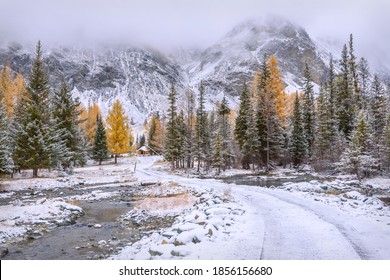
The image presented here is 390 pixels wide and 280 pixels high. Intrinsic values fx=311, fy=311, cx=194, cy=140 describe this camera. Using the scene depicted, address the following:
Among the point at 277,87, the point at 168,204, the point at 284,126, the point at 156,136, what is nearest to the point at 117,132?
the point at 156,136

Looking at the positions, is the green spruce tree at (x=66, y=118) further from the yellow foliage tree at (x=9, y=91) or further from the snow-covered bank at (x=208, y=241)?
the snow-covered bank at (x=208, y=241)

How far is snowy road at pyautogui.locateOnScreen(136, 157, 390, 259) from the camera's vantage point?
23.4 feet

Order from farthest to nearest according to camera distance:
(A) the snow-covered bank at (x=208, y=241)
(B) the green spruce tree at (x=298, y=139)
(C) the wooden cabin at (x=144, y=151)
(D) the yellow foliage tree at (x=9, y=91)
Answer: (C) the wooden cabin at (x=144, y=151) → (B) the green spruce tree at (x=298, y=139) → (D) the yellow foliage tree at (x=9, y=91) → (A) the snow-covered bank at (x=208, y=241)

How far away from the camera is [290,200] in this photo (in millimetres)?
15773

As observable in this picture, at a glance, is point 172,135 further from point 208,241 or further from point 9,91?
point 208,241

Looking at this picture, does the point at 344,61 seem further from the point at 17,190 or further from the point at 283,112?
the point at 17,190

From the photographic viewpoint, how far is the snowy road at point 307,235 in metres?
7.14

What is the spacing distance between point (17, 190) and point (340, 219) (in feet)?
75.5

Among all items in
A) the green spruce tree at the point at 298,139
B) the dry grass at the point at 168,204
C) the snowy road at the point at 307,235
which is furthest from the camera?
the green spruce tree at the point at 298,139

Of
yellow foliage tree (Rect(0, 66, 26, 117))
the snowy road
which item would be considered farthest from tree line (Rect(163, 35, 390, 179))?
the snowy road

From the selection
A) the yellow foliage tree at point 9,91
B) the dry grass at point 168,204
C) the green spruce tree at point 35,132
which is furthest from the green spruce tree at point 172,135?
the dry grass at point 168,204

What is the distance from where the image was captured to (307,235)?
8703 mm

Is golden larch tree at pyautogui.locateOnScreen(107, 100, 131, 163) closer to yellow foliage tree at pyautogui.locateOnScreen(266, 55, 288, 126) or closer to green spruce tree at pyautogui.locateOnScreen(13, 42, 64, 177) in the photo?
green spruce tree at pyautogui.locateOnScreen(13, 42, 64, 177)
